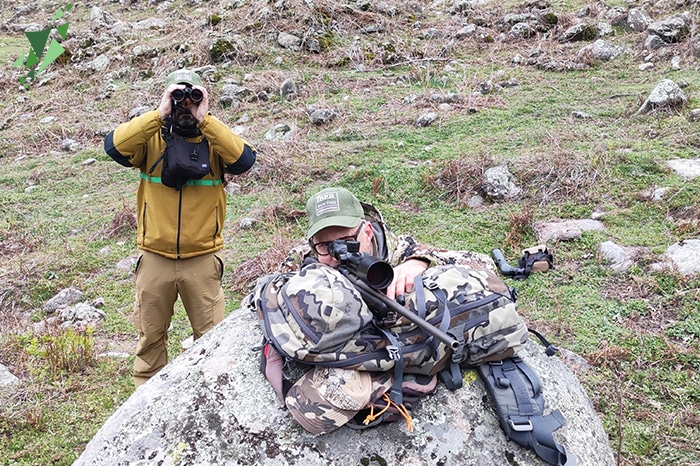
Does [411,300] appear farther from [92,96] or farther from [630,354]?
[92,96]

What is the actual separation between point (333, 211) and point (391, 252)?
487mm

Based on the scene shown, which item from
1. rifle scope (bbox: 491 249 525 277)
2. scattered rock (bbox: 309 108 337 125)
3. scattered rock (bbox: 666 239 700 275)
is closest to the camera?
scattered rock (bbox: 666 239 700 275)

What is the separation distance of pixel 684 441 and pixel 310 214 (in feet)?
8.59

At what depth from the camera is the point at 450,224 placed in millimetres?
5957

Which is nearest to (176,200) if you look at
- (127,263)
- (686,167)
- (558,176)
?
(127,263)

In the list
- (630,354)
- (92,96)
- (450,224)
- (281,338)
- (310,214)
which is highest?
(310,214)

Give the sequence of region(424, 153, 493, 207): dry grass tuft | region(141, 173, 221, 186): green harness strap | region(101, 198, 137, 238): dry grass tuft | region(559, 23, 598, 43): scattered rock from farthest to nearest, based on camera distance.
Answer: region(559, 23, 598, 43): scattered rock → region(101, 198, 137, 238): dry grass tuft → region(424, 153, 493, 207): dry grass tuft → region(141, 173, 221, 186): green harness strap

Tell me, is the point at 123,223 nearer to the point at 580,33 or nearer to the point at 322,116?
the point at 322,116

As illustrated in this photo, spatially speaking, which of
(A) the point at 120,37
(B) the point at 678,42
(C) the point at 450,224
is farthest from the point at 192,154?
(A) the point at 120,37

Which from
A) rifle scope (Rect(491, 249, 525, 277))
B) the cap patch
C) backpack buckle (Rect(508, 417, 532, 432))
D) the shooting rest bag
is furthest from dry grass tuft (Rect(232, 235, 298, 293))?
backpack buckle (Rect(508, 417, 532, 432))

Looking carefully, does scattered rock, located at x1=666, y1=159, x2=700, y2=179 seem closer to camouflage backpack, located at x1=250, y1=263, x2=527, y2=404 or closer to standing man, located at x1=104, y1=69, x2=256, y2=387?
camouflage backpack, located at x1=250, y1=263, x2=527, y2=404

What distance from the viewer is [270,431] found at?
232cm

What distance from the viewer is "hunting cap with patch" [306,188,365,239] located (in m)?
2.58

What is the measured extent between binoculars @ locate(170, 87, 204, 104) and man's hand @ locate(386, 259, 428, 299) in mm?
1759
